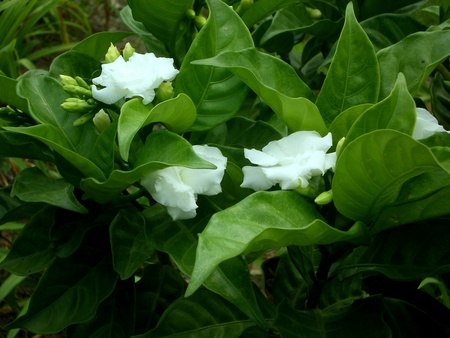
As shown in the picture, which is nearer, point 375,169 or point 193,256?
point 375,169

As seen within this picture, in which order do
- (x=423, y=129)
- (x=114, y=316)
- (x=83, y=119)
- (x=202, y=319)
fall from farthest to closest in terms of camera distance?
(x=114, y=316)
(x=202, y=319)
(x=83, y=119)
(x=423, y=129)

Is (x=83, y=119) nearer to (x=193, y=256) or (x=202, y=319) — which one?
(x=193, y=256)

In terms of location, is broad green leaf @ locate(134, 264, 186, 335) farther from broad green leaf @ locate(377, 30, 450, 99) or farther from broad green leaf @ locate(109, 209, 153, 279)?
broad green leaf @ locate(377, 30, 450, 99)

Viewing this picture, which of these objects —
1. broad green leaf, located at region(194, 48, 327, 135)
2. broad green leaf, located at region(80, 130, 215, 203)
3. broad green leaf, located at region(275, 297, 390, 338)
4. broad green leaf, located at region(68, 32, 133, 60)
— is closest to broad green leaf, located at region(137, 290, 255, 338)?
broad green leaf, located at region(275, 297, 390, 338)

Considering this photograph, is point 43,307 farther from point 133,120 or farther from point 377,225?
point 377,225

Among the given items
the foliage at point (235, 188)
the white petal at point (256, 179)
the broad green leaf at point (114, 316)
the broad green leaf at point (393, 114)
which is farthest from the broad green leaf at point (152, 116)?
the broad green leaf at point (114, 316)

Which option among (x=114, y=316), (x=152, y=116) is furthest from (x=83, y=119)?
(x=114, y=316)
